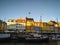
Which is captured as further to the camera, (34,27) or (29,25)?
(29,25)

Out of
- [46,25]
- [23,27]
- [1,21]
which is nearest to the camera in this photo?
[1,21]

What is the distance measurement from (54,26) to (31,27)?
626 cm

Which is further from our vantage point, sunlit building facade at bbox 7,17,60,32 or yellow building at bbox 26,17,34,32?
sunlit building facade at bbox 7,17,60,32

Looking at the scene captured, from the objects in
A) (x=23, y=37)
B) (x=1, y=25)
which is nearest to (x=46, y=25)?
(x=1, y=25)

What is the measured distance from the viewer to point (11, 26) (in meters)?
35.8

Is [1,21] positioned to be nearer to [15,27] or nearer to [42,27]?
[15,27]

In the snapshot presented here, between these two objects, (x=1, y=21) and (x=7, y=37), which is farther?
(x=1, y=21)

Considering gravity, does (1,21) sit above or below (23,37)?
above

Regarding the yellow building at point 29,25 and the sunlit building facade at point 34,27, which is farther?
the sunlit building facade at point 34,27

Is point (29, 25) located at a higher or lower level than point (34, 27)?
higher

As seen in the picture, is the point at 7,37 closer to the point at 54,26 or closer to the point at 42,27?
the point at 42,27

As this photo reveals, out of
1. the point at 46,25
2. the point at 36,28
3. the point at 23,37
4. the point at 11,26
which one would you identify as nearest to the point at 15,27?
the point at 11,26

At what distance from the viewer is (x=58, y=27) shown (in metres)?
35.9

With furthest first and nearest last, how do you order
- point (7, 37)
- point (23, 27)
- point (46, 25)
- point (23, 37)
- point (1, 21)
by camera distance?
1. point (46, 25)
2. point (23, 27)
3. point (1, 21)
4. point (23, 37)
5. point (7, 37)
